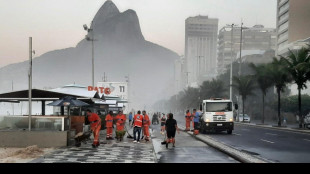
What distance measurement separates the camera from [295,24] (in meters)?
98.2

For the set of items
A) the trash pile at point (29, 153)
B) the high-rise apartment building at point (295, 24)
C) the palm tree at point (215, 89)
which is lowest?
the trash pile at point (29, 153)

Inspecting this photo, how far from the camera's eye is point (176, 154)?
16.7m

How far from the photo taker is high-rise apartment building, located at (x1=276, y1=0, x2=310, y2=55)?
308 feet

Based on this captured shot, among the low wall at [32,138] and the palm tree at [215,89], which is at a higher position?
the palm tree at [215,89]

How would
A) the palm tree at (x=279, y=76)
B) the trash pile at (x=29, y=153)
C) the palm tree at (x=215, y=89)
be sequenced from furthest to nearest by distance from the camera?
the palm tree at (x=215, y=89), the palm tree at (x=279, y=76), the trash pile at (x=29, y=153)

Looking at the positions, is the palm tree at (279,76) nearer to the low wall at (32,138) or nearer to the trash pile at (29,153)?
the low wall at (32,138)

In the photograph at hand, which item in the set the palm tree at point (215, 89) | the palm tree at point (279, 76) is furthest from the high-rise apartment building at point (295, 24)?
the palm tree at point (279, 76)

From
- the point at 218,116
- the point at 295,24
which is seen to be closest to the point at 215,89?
the point at 295,24

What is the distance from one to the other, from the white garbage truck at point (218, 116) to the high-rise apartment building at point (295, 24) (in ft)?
203

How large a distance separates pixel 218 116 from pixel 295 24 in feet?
247

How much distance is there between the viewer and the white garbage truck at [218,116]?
3138cm

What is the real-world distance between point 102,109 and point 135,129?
2280cm

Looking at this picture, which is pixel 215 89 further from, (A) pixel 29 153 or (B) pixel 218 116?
(A) pixel 29 153

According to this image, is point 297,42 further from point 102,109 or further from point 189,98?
point 102,109
